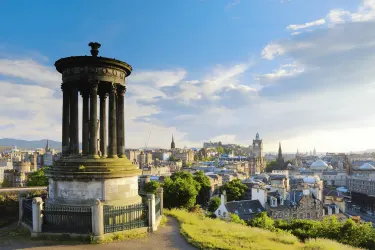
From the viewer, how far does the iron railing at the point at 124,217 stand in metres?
14.5

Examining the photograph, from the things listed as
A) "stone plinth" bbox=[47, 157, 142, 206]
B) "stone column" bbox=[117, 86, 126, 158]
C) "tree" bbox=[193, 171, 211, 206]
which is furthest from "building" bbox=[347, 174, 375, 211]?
"stone plinth" bbox=[47, 157, 142, 206]

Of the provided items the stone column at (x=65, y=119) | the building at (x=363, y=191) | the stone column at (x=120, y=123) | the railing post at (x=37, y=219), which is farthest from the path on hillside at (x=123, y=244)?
the building at (x=363, y=191)

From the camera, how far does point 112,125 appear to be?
61.0 feet

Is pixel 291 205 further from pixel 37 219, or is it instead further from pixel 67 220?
pixel 37 219

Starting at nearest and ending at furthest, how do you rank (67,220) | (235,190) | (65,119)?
(67,220) < (65,119) < (235,190)

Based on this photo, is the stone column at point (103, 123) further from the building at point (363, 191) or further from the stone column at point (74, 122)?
the building at point (363, 191)

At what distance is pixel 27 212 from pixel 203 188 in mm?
61431

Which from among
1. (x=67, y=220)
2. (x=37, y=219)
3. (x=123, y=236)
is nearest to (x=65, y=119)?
(x=37, y=219)

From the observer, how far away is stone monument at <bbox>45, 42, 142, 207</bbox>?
52.2ft

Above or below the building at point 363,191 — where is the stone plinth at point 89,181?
above

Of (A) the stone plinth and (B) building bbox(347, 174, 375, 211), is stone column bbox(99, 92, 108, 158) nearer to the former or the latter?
(A) the stone plinth

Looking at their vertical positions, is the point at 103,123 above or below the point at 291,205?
above

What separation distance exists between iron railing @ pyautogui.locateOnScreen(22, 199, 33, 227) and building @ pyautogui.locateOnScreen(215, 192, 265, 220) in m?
40.0

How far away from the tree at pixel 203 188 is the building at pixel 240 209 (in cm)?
1596
